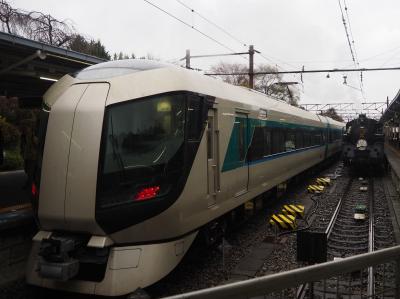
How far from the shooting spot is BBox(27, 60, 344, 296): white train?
5.20m

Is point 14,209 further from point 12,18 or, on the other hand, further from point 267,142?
point 12,18

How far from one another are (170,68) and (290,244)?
439 centimetres

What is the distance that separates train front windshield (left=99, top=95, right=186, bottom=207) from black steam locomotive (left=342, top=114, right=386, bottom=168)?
1594cm

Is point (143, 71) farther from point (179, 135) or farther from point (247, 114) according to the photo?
point (247, 114)

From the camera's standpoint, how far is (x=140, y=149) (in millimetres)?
5406

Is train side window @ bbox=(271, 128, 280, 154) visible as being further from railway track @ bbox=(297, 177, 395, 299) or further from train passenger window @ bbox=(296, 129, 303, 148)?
train passenger window @ bbox=(296, 129, 303, 148)

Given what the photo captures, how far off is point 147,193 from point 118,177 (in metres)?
0.39

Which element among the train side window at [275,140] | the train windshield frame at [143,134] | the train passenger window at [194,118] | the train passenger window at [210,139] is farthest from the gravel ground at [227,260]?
the train passenger window at [194,118]

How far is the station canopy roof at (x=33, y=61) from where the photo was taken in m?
8.05

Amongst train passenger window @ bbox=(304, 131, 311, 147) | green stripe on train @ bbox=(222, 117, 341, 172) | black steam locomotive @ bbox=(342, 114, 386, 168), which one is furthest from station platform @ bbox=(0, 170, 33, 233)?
black steam locomotive @ bbox=(342, 114, 386, 168)

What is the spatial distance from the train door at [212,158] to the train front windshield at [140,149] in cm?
95

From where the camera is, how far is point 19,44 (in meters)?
7.90

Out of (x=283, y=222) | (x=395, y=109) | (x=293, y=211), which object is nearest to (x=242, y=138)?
(x=283, y=222)

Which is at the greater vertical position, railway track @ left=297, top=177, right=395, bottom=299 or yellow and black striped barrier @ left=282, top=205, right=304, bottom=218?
yellow and black striped barrier @ left=282, top=205, right=304, bottom=218
